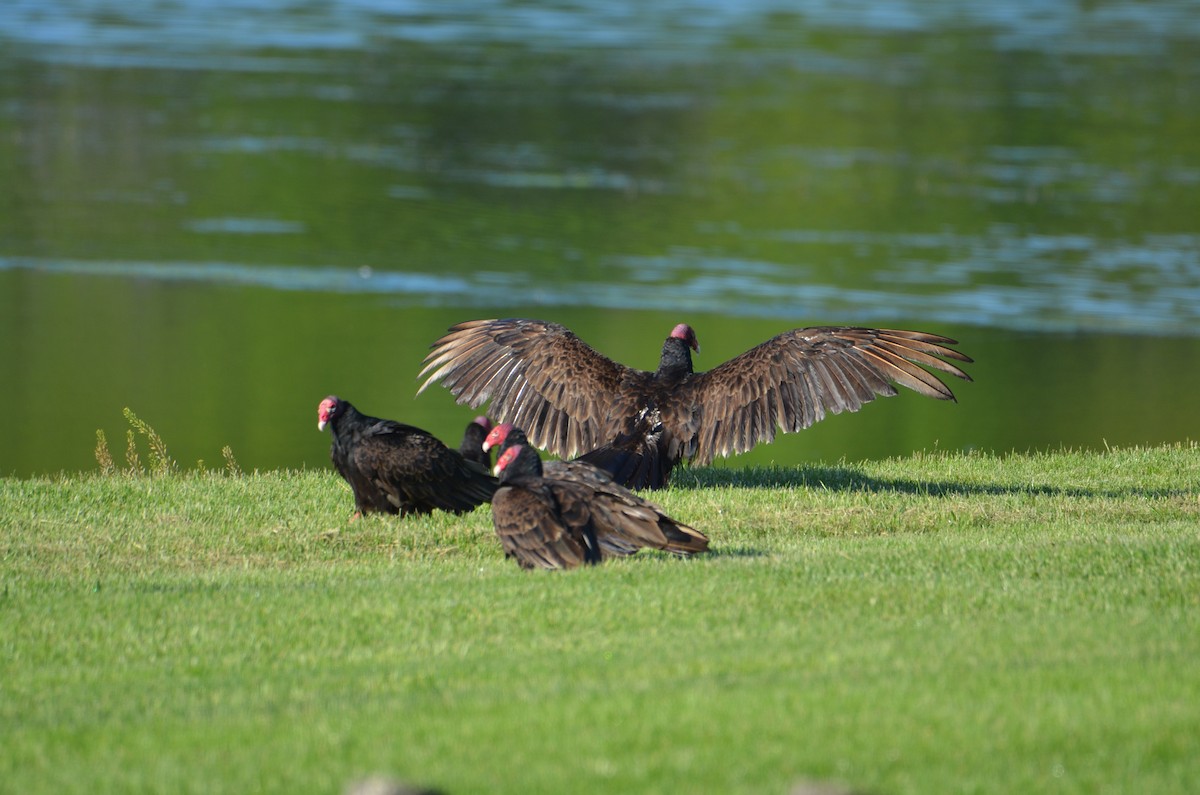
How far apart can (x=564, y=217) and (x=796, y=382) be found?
16.6 m

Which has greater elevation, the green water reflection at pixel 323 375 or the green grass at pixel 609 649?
the green grass at pixel 609 649

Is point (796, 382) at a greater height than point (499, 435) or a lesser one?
greater

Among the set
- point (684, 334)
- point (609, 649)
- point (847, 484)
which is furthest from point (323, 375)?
point (609, 649)

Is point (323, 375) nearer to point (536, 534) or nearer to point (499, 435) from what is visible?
point (499, 435)

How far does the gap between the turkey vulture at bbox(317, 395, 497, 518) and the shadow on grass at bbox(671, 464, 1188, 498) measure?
197 cm

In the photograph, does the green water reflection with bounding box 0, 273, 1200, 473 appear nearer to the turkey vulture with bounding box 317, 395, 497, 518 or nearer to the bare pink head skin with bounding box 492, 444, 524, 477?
the turkey vulture with bounding box 317, 395, 497, 518

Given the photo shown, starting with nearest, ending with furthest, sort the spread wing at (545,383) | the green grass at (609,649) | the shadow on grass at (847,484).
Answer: the green grass at (609,649) < the spread wing at (545,383) < the shadow on grass at (847,484)

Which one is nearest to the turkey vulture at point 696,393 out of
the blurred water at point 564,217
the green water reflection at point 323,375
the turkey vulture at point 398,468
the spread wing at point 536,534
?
the turkey vulture at point 398,468

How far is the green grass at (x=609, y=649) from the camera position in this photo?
5785mm

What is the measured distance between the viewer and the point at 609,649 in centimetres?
734

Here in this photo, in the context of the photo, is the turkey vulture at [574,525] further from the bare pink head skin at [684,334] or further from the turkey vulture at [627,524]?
the bare pink head skin at [684,334]

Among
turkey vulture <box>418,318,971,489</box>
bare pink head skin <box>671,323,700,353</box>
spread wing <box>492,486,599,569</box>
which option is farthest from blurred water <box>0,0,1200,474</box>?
spread wing <box>492,486,599,569</box>

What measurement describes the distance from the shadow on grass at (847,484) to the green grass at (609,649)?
51cm

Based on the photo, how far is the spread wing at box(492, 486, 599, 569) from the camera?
8.93 metres
